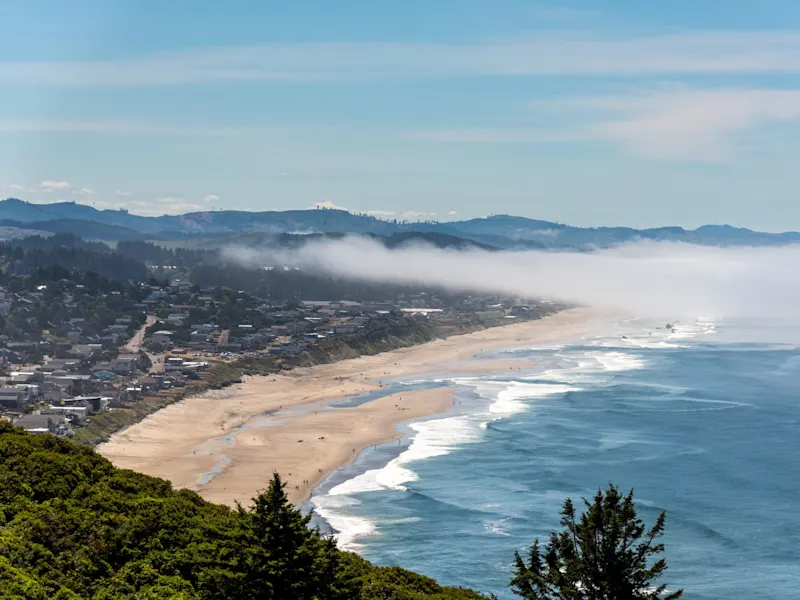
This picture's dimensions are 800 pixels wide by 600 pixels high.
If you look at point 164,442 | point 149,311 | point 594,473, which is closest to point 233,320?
point 149,311

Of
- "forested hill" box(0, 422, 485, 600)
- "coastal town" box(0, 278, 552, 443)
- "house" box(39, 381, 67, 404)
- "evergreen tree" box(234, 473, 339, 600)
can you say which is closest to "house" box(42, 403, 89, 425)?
"coastal town" box(0, 278, 552, 443)

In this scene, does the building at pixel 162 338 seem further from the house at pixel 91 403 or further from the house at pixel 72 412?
the house at pixel 72 412

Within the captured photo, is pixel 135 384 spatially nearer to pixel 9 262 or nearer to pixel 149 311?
pixel 149 311

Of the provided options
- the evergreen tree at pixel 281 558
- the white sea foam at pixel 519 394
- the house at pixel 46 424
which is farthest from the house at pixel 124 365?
the evergreen tree at pixel 281 558

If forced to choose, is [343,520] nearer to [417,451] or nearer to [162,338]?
[417,451]

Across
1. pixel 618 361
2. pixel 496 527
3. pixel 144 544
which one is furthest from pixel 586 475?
pixel 618 361

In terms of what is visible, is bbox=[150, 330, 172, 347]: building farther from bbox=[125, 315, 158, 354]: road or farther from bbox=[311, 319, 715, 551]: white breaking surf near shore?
bbox=[311, 319, 715, 551]: white breaking surf near shore
